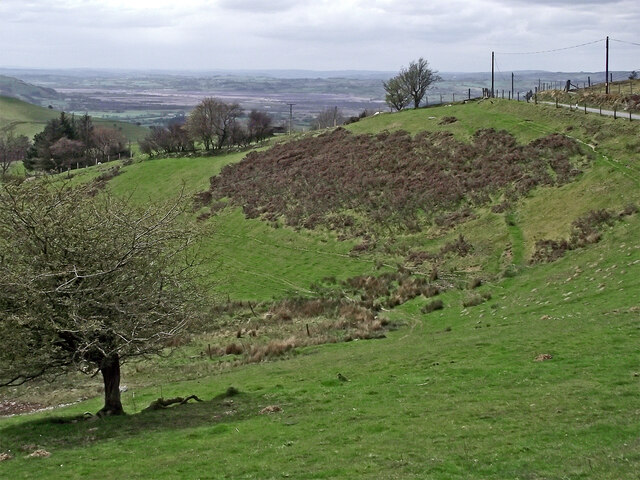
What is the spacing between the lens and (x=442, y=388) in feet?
71.4

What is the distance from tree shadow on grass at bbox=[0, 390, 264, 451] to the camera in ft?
65.8

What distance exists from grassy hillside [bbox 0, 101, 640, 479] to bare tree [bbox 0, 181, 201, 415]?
236cm

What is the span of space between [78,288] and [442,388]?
1196 cm

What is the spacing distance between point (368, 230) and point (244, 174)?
29825 mm

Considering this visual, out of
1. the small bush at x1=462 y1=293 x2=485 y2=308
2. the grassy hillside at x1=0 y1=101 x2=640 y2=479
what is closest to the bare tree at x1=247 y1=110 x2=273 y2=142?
the grassy hillside at x1=0 y1=101 x2=640 y2=479

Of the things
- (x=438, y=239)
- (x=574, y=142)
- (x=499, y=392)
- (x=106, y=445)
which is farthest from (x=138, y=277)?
(x=574, y=142)

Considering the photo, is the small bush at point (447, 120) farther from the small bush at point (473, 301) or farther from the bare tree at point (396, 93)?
the small bush at point (473, 301)

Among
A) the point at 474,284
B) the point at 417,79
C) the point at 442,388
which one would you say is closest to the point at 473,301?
the point at 474,284

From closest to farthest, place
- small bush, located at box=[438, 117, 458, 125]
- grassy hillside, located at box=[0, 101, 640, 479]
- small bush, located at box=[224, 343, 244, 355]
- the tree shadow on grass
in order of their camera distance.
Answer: grassy hillside, located at box=[0, 101, 640, 479]
the tree shadow on grass
small bush, located at box=[224, 343, 244, 355]
small bush, located at box=[438, 117, 458, 125]

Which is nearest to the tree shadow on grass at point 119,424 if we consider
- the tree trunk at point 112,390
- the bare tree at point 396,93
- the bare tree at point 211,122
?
the tree trunk at point 112,390

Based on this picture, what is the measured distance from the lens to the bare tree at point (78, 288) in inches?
817

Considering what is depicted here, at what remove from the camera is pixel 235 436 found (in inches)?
742

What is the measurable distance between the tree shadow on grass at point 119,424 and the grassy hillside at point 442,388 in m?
0.10

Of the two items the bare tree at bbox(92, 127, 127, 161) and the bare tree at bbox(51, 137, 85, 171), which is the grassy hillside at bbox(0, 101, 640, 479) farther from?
the bare tree at bbox(92, 127, 127, 161)
